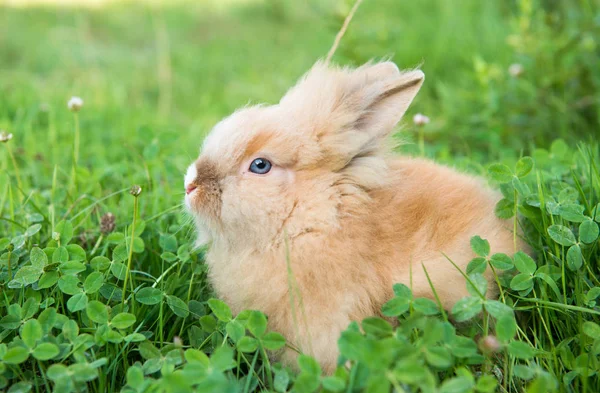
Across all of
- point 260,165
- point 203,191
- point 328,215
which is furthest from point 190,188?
point 328,215

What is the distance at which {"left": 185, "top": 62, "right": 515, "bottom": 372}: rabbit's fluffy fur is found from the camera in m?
2.07

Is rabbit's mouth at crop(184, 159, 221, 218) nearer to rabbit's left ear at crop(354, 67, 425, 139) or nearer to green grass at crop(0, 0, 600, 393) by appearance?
green grass at crop(0, 0, 600, 393)

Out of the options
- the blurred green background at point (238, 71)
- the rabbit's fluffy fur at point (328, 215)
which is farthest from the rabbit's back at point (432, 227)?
the blurred green background at point (238, 71)

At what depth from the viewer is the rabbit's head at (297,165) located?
2.15 metres

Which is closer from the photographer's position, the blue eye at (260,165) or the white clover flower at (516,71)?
the blue eye at (260,165)

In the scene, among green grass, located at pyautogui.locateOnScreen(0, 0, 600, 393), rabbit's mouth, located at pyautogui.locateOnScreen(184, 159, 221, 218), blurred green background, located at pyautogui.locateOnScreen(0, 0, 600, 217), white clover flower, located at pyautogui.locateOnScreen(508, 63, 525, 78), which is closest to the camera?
green grass, located at pyautogui.locateOnScreen(0, 0, 600, 393)

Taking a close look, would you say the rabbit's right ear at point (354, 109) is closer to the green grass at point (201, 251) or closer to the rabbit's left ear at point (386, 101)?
the rabbit's left ear at point (386, 101)

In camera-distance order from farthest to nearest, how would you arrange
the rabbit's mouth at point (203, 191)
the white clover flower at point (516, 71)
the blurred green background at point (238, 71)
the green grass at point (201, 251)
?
the white clover flower at point (516, 71) < the blurred green background at point (238, 71) < the rabbit's mouth at point (203, 191) < the green grass at point (201, 251)

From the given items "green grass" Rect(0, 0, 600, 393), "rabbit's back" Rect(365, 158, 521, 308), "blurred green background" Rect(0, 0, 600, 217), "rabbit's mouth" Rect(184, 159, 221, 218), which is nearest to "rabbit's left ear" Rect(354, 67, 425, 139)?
"rabbit's back" Rect(365, 158, 521, 308)

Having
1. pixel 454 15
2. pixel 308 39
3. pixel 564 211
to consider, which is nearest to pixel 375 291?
pixel 564 211

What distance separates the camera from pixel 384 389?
1610 mm

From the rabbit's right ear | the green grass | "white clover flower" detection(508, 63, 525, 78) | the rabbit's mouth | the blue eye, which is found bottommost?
the green grass

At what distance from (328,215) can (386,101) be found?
1.56 feet

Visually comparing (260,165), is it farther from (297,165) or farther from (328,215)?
(328,215)
